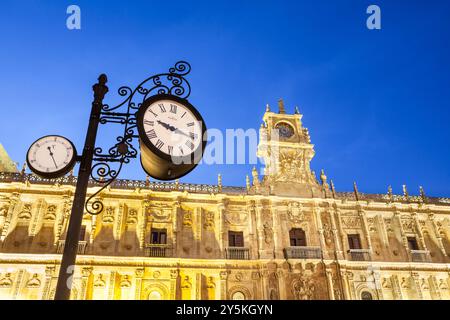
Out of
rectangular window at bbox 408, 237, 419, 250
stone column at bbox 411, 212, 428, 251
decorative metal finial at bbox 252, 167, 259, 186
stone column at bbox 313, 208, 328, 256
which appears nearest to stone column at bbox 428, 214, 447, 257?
stone column at bbox 411, 212, 428, 251

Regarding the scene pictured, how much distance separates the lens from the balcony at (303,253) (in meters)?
21.2

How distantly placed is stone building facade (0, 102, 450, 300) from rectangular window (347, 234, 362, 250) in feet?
0.22

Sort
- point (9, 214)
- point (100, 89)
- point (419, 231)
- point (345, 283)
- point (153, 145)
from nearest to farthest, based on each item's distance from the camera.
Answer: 1. point (153, 145)
2. point (100, 89)
3. point (9, 214)
4. point (345, 283)
5. point (419, 231)

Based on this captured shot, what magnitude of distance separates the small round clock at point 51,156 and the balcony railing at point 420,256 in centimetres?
2537

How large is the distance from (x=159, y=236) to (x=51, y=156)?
18944 millimetres

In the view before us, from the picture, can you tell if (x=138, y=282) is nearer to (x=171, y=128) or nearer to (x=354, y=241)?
(x=354, y=241)

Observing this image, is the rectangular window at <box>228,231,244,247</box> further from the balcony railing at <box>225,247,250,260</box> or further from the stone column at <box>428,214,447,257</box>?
the stone column at <box>428,214,447,257</box>

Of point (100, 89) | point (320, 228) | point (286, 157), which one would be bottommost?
point (100, 89)

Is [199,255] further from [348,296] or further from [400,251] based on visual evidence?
[400,251]

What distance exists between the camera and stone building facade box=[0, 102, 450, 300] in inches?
758

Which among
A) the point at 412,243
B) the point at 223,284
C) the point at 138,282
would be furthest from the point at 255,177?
the point at 412,243

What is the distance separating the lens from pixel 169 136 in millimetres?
3145

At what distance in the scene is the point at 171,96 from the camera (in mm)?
3373
